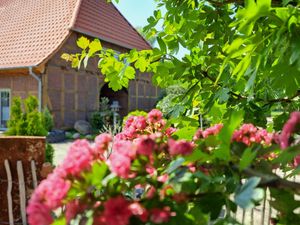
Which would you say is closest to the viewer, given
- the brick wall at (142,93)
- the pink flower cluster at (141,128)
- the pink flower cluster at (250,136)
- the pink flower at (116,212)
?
the pink flower at (116,212)

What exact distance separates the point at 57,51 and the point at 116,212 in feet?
48.1

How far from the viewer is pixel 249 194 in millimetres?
728

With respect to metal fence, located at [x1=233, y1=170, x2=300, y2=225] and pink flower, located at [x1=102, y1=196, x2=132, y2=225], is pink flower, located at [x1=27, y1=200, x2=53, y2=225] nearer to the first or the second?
pink flower, located at [x1=102, y1=196, x2=132, y2=225]

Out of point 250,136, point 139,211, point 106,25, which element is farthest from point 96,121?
point 139,211

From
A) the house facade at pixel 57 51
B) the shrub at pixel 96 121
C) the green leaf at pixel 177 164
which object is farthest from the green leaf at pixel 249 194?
the shrub at pixel 96 121

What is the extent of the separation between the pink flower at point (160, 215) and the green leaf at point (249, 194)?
140 mm

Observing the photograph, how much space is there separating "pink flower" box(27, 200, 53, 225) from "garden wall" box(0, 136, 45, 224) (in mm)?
3149

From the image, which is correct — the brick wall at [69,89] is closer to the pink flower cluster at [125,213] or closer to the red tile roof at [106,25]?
the red tile roof at [106,25]

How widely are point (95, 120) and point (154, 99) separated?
5.63 m

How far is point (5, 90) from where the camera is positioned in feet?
52.0

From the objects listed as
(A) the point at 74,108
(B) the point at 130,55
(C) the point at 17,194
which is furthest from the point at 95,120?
(B) the point at 130,55

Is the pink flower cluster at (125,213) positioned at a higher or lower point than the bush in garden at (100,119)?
higher

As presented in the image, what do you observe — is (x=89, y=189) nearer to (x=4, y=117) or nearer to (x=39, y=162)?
(x=39, y=162)

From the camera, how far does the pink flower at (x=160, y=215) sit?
71 centimetres
